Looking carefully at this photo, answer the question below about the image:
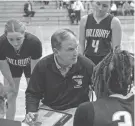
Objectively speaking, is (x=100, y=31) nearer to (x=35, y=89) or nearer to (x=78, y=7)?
(x=35, y=89)

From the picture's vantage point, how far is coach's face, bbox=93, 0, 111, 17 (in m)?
3.79

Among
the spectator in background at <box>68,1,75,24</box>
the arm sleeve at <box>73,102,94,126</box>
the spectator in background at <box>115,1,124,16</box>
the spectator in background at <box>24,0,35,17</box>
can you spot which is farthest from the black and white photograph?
the spectator in background at <box>115,1,124,16</box>

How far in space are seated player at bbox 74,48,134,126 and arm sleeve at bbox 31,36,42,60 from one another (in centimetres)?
176

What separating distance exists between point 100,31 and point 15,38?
3.51ft

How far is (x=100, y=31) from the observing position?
394 cm

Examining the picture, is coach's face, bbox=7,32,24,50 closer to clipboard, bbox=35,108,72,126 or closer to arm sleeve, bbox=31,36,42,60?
arm sleeve, bbox=31,36,42,60

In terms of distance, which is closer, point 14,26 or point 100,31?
point 14,26

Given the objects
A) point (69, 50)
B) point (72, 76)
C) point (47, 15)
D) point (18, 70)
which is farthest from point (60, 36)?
point (47, 15)

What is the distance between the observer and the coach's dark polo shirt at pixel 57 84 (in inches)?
115

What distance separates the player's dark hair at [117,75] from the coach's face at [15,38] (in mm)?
1504

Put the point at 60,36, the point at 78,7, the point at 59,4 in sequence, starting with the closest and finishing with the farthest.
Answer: the point at 60,36 → the point at 78,7 → the point at 59,4

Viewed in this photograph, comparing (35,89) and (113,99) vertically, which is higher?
(113,99)

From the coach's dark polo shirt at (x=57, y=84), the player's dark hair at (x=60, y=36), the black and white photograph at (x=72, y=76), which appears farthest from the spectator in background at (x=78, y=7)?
the player's dark hair at (x=60, y=36)

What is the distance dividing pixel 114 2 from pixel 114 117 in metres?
17.4
